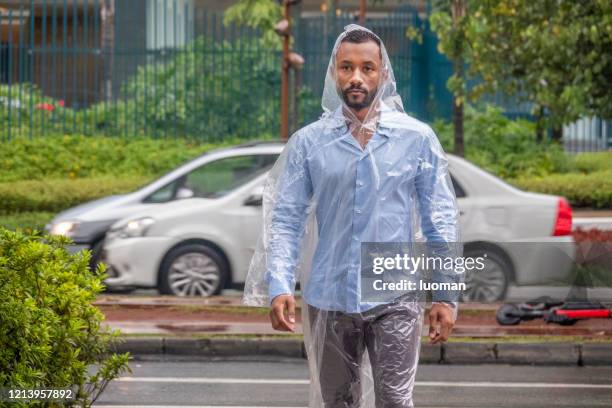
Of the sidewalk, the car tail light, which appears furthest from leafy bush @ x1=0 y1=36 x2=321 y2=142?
the sidewalk

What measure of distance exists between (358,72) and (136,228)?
27.7ft

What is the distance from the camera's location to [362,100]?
5.39 m

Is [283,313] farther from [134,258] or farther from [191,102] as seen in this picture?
[191,102]

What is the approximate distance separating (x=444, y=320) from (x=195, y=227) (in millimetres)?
8455

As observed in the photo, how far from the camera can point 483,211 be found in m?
13.4

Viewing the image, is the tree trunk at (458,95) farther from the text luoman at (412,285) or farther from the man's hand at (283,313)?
the man's hand at (283,313)

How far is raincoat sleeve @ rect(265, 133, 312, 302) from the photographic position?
5.35 m

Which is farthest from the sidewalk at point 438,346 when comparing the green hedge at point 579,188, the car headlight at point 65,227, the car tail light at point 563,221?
the green hedge at point 579,188

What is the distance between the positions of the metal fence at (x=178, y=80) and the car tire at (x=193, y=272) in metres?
8.22

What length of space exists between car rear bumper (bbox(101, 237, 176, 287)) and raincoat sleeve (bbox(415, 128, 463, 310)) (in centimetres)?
830

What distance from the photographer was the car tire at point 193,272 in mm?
13617

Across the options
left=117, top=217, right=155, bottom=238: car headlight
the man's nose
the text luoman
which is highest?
the man's nose

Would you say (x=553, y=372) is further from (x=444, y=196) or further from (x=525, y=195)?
(x=444, y=196)

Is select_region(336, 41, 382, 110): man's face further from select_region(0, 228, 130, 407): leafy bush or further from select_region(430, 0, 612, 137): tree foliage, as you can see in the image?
select_region(430, 0, 612, 137): tree foliage
